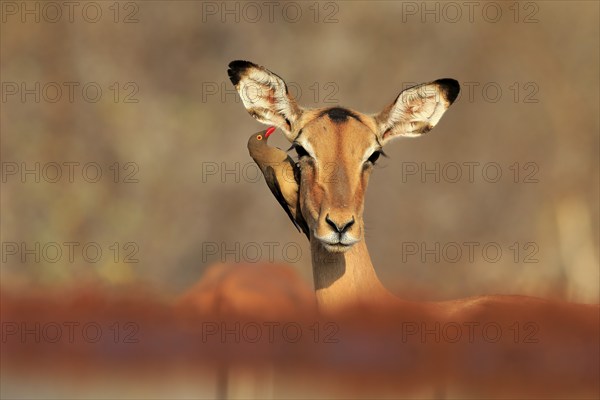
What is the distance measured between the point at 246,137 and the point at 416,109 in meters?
17.4

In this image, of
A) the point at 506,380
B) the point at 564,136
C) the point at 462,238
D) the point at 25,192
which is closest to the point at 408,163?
the point at 462,238

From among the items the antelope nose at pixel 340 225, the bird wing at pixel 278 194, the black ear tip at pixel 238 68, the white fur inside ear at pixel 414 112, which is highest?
the black ear tip at pixel 238 68

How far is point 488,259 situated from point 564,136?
4.84 meters

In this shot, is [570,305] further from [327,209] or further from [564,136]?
[564,136]

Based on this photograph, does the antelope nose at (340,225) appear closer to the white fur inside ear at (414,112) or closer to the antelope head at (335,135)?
the antelope head at (335,135)

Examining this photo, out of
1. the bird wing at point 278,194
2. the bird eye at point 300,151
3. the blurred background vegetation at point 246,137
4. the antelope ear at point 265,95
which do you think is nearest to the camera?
the bird eye at point 300,151

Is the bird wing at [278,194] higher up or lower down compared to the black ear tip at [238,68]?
lower down

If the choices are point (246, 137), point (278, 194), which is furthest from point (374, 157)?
point (246, 137)

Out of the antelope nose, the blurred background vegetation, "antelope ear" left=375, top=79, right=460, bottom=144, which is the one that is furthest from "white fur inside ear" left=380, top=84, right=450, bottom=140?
the blurred background vegetation

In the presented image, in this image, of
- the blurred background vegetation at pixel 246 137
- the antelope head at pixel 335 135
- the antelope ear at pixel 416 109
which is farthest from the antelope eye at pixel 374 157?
the blurred background vegetation at pixel 246 137

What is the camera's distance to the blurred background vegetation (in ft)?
87.1

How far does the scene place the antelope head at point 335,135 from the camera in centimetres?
971

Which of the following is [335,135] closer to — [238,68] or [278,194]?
[278,194]

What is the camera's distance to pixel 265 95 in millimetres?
→ 11023
